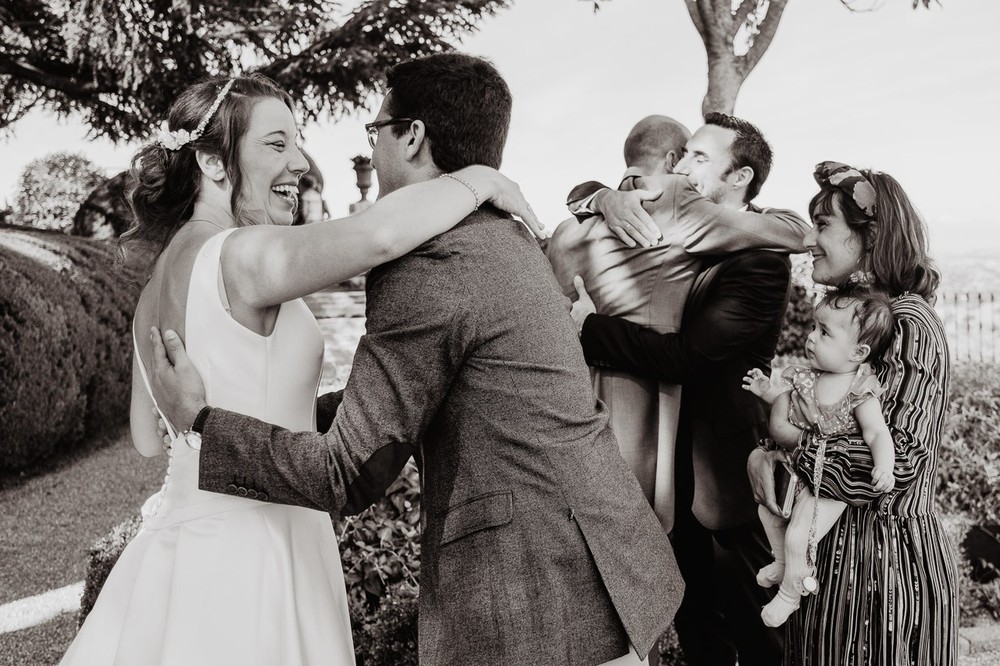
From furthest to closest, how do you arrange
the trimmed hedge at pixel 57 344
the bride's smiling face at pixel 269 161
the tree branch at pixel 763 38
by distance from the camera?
the trimmed hedge at pixel 57 344 → the tree branch at pixel 763 38 → the bride's smiling face at pixel 269 161

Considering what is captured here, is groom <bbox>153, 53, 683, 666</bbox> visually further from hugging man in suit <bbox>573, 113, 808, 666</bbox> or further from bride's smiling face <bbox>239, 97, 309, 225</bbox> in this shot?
hugging man in suit <bbox>573, 113, 808, 666</bbox>

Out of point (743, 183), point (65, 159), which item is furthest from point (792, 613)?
point (65, 159)

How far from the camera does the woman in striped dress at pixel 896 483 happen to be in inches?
89.0

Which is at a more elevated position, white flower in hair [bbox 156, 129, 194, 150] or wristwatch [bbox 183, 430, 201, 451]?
Result: white flower in hair [bbox 156, 129, 194, 150]

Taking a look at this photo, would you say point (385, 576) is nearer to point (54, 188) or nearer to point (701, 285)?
point (701, 285)

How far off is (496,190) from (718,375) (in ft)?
4.72

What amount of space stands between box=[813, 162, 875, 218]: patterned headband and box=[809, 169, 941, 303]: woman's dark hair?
0.01 metres

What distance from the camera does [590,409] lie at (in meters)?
1.94

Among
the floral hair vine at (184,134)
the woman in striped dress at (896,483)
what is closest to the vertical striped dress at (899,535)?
the woman in striped dress at (896,483)

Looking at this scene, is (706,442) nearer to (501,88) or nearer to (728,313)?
(728,313)

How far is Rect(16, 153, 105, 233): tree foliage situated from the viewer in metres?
18.9

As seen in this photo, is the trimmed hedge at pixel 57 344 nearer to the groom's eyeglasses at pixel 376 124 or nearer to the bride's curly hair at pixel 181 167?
the bride's curly hair at pixel 181 167

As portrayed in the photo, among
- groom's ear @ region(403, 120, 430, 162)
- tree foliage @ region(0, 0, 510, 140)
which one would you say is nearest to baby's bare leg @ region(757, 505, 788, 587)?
groom's ear @ region(403, 120, 430, 162)

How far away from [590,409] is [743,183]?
1.51m
